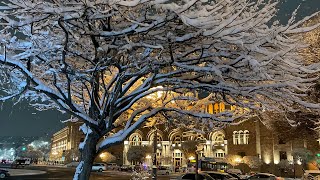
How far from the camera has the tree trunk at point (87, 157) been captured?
11531 mm

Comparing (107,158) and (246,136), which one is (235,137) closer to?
(246,136)

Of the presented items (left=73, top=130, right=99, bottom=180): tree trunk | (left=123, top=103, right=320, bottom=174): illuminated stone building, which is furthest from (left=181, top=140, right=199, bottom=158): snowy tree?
(left=73, top=130, right=99, bottom=180): tree trunk

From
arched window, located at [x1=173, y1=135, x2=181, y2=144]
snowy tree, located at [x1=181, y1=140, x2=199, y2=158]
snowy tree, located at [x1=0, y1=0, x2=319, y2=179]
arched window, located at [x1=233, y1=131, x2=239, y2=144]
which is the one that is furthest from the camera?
arched window, located at [x1=173, y1=135, x2=181, y2=144]

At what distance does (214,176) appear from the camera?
23.5 m

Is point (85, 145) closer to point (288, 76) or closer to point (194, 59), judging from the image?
point (194, 59)

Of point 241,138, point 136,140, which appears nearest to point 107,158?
point 136,140

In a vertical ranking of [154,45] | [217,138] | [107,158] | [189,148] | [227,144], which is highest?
[154,45]

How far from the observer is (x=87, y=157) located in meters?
11.8

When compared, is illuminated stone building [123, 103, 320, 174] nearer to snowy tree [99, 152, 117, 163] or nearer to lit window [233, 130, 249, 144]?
lit window [233, 130, 249, 144]

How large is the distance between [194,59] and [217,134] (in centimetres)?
6716

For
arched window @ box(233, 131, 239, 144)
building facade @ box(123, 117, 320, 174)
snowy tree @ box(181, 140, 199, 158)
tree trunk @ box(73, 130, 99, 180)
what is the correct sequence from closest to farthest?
tree trunk @ box(73, 130, 99, 180) → building facade @ box(123, 117, 320, 174) → snowy tree @ box(181, 140, 199, 158) → arched window @ box(233, 131, 239, 144)

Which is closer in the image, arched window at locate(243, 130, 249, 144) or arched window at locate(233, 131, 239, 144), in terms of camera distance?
arched window at locate(243, 130, 249, 144)

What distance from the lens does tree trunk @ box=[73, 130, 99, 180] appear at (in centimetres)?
1153

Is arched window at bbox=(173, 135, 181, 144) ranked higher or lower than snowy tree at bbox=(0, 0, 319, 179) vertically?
lower
